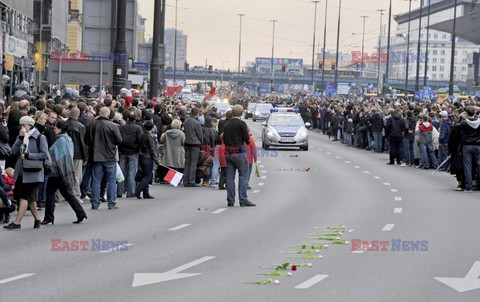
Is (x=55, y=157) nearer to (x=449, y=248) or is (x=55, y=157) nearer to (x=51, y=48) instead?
(x=449, y=248)

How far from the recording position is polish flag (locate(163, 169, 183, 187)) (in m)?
24.4

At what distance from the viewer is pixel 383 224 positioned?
58.7 ft

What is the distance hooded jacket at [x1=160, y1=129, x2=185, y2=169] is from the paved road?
941 mm

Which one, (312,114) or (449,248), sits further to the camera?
(312,114)

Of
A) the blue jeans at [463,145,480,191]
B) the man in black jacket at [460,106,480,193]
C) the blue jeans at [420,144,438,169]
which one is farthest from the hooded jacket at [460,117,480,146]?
the blue jeans at [420,144,438,169]

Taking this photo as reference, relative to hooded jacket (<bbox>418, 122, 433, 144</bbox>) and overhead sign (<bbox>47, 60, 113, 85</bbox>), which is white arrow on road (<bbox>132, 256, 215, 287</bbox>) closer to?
overhead sign (<bbox>47, 60, 113, 85</bbox>)

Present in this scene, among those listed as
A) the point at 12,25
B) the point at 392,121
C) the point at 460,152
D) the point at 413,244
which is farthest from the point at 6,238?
the point at 12,25

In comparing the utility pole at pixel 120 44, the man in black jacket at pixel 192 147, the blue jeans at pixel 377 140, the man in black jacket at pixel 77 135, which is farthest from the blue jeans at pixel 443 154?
the man in black jacket at pixel 77 135

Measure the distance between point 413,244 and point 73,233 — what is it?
15.1ft

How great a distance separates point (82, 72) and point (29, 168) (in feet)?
50.0

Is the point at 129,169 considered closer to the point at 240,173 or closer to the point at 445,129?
the point at 240,173

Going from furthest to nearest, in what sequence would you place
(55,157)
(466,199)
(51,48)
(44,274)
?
(51,48), (466,199), (55,157), (44,274)

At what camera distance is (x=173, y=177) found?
81.6 feet

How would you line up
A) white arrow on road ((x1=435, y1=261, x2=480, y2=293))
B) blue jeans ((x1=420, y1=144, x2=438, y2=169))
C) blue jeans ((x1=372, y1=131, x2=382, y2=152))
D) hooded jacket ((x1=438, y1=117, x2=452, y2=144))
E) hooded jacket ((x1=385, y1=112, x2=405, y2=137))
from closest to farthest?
white arrow on road ((x1=435, y1=261, x2=480, y2=293)) < hooded jacket ((x1=438, y1=117, x2=452, y2=144)) < blue jeans ((x1=420, y1=144, x2=438, y2=169)) < hooded jacket ((x1=385, y1=112, x2=405, y2=137)) < blue jeans ((x1=372, y1=131, x2=382, y2=152))
